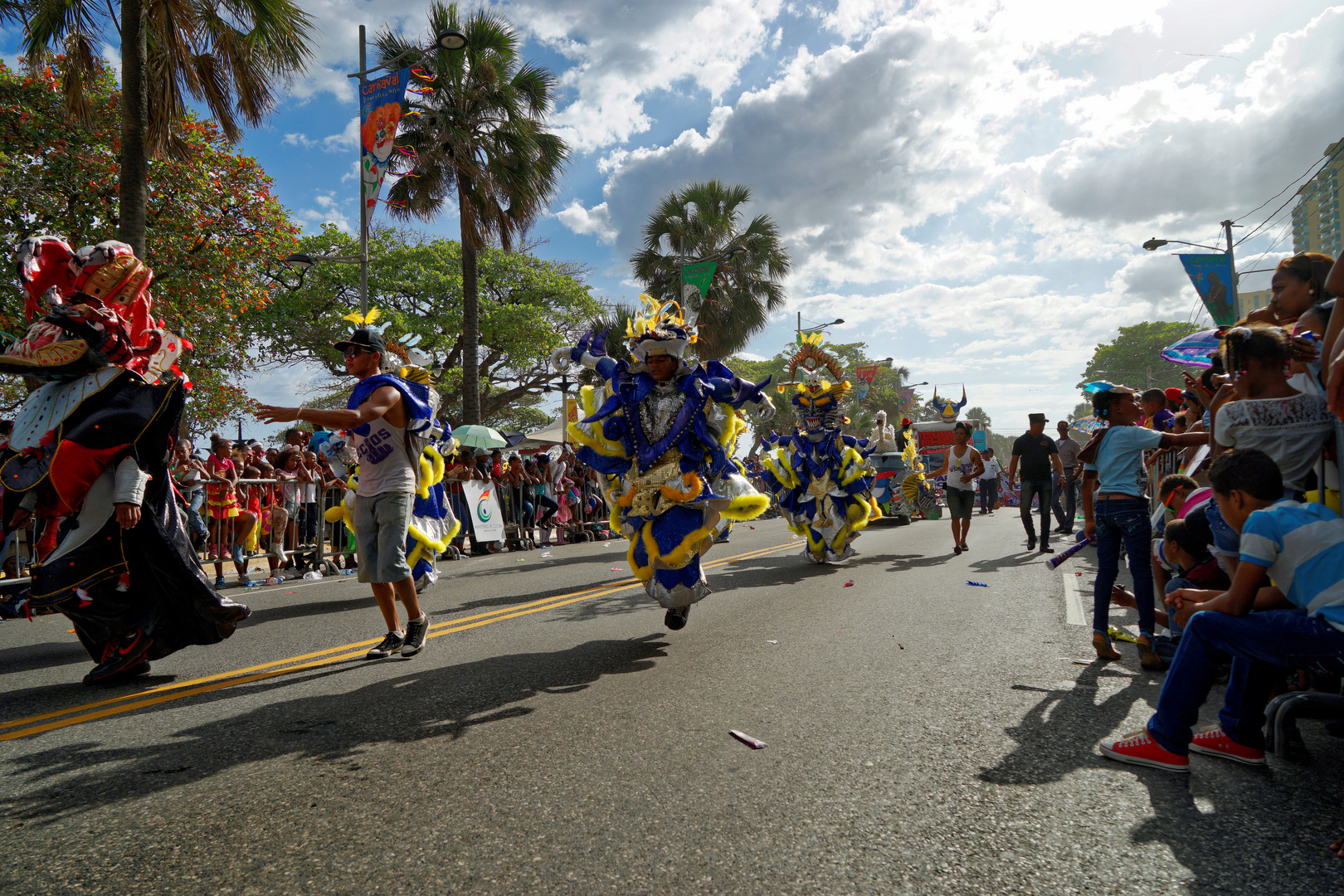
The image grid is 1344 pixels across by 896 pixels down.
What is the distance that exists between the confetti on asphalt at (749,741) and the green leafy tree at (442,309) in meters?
22.6

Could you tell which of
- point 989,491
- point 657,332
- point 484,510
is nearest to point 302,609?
point 657,332

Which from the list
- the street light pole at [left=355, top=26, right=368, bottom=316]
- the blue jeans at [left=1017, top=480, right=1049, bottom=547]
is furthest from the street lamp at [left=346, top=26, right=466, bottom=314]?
the blue jeans at [left=1017, top=480, right=1049, bottom=547]

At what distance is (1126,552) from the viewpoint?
464cm

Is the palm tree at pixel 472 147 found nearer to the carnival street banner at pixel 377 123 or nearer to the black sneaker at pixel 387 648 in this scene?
the carnival street banner at pixel 377 123

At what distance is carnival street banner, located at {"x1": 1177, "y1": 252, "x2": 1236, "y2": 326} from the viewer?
18656 millimetres

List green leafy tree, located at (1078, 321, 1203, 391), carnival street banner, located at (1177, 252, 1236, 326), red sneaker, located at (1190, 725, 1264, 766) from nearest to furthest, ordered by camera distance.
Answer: red sneaker, located at (1190, 725, 1264, 766) < carnival street banner, located at (1177, 252, 1236, 326) < green leafy tree, located at (1078, 321, 1203, 391)

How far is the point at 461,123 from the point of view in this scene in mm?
16312

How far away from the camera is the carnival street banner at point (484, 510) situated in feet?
40.3

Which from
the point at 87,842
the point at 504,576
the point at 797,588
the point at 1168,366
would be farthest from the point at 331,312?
the point at 1168,366

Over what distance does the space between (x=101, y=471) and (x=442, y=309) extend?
24131 millimetres

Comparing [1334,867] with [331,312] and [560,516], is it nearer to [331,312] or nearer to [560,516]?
[560,516]

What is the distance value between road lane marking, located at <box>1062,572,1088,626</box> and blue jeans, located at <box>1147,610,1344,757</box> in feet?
9.57

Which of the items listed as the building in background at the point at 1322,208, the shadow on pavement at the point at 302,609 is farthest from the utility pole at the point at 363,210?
the building in background at the point at 1322,208

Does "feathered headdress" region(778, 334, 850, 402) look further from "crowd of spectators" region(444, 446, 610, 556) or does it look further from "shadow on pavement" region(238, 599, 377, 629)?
"shadow on pavement" region(238, 599, 377, 629)
